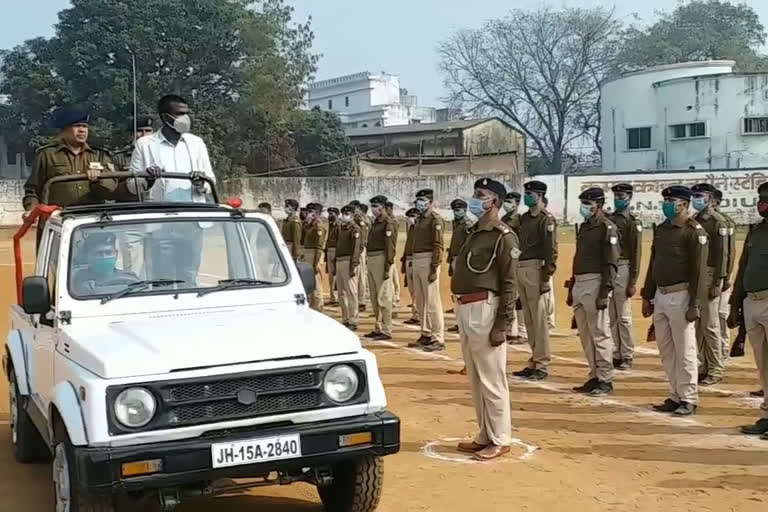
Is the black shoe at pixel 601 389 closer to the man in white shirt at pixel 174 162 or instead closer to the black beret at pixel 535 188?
the black beret at pixel 535 188

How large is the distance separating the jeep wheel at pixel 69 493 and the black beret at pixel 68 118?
333cm

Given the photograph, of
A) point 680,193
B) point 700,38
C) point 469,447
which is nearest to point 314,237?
point 680,193

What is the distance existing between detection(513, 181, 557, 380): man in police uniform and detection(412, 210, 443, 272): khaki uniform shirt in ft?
6.77

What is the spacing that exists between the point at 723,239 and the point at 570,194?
85.9ft

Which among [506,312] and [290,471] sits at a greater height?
[506,312]

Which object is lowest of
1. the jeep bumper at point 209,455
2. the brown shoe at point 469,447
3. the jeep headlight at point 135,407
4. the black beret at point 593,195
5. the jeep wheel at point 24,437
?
the brown shoe at point 469,447

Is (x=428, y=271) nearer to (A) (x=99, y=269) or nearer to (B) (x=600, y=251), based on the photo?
(B) (x=600, y=251)

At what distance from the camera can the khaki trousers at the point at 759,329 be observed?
24.4ft

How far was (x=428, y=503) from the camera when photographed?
5832mm

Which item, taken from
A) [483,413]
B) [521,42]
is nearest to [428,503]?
[483,413]

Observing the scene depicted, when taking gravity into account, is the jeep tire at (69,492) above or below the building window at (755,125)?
below

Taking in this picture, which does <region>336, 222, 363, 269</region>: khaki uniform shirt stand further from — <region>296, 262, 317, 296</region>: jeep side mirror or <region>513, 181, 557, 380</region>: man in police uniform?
<region>296, 262, 317, 296</region>: jeep side mirror

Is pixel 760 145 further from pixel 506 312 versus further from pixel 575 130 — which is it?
pixel 506 312

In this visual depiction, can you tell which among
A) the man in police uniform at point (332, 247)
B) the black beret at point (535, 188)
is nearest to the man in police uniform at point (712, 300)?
the black beret at point (535, 188)
